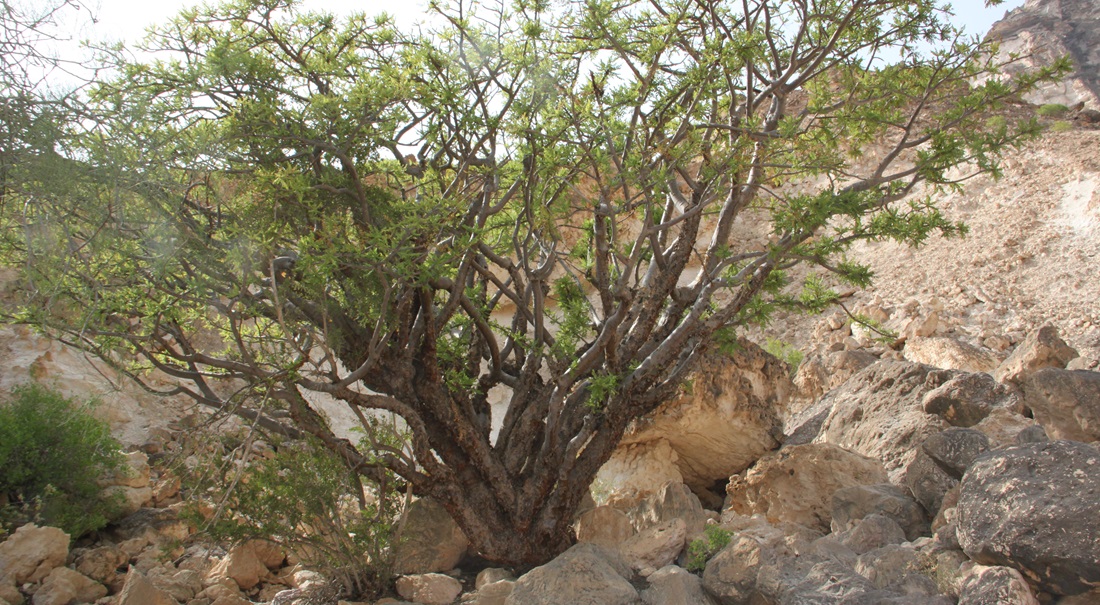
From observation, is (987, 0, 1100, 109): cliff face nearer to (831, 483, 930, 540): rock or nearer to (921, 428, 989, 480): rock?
(921, 428, 989, 480): rock

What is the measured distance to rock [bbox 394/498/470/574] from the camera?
6367 mm

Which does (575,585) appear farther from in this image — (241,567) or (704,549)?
(241,567)

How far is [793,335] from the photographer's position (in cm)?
1727

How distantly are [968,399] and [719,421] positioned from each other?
206 cm

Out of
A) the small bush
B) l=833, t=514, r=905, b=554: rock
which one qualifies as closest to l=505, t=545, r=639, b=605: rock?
l=833, t=514, r=905, b=554: rock

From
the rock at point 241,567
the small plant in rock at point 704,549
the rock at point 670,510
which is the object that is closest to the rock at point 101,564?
the rock at point 241,567

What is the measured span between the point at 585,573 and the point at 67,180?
3535 millimetres

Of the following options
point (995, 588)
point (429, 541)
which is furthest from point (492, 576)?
point (995, 588)

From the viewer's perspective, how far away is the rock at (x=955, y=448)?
5.60 meters

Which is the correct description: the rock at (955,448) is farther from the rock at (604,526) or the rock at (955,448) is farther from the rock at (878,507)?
the rock at (604,526)

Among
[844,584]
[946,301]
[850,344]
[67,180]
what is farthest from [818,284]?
[946,301]

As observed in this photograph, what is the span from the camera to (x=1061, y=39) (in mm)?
21406

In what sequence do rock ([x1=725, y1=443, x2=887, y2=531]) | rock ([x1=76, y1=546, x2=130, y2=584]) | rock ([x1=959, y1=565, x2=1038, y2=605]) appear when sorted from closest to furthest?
rock ([x1=959, y1=565, x2=1038, y2=605]), rock ([x1=76, y1=546, x2=130, y2=584]), rock ([x1=725, y1=443, x2=887, y2=531])

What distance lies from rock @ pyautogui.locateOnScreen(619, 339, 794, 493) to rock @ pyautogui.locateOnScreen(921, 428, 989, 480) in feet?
6.96
